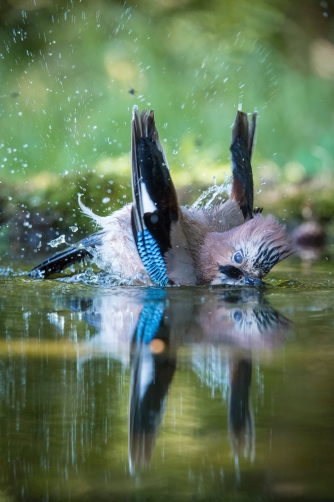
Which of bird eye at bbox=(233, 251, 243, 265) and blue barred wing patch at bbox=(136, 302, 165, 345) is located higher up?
bird eye at bbox=(233, 251, 243, 265)

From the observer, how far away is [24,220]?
10.2m

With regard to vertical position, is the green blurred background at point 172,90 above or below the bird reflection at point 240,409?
above

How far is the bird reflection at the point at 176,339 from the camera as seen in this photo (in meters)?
2.46

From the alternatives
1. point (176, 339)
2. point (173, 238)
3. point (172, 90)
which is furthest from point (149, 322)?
point (172, 90)

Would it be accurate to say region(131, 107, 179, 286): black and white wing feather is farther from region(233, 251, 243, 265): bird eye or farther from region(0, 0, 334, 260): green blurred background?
region(0, 0, 334, 260): green blurred background

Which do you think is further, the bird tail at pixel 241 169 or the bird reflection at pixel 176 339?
the bird tail at pixel 241 169

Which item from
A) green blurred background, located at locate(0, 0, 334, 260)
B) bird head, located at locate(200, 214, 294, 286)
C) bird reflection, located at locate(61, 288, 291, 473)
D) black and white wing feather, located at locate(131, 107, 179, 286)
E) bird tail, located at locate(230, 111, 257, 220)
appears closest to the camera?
bird reflection, located at locate(61, 288, 291, 473)

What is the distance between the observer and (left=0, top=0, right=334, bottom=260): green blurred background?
11375mm

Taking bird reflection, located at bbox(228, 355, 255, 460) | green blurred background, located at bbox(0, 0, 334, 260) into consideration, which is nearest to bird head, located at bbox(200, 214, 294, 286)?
bird reflection, located at bbox(228, 355, 255, 460)

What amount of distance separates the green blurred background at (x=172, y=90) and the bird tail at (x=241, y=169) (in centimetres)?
421

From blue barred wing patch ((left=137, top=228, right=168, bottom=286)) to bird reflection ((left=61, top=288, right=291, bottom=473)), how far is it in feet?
0.84

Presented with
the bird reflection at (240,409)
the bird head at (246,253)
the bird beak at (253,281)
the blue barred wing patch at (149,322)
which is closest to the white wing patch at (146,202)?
the bird head at (246,253)

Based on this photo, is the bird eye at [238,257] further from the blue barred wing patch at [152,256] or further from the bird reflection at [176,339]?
the blue barred wing patch at [152,256]

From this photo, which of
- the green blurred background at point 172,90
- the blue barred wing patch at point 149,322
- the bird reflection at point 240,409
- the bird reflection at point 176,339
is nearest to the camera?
the bird reflection at point 240,409
